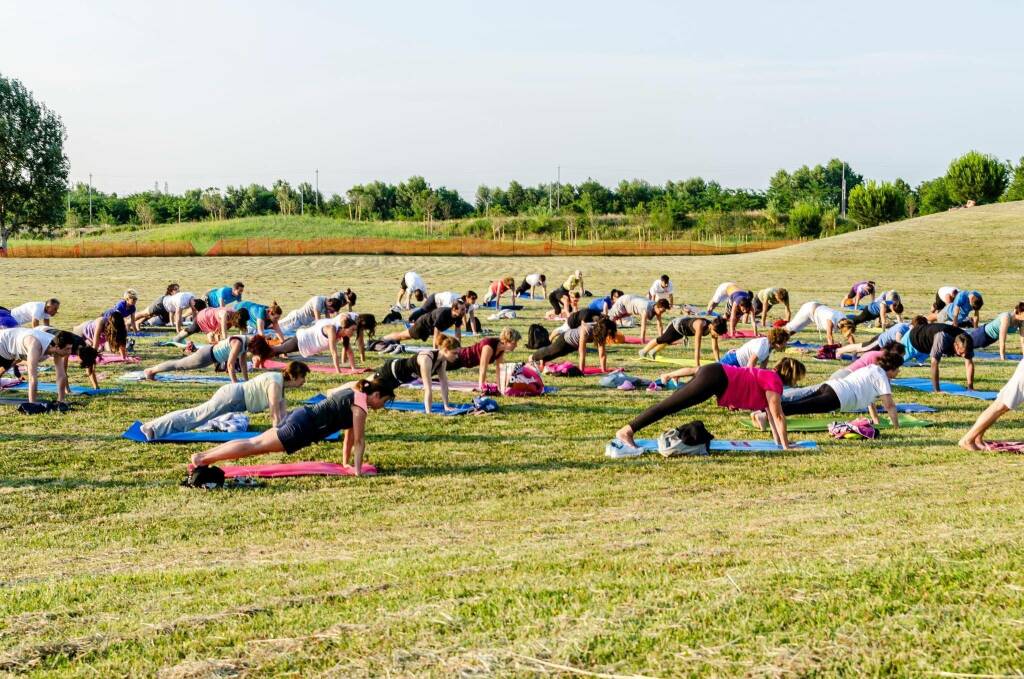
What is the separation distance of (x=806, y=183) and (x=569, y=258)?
66.7m

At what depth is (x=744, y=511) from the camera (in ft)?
28.4

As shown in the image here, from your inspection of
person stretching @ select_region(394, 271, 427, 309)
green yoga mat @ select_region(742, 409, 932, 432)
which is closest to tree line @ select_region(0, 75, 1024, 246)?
person stretching @ select_region(394, 271, 427, 309)

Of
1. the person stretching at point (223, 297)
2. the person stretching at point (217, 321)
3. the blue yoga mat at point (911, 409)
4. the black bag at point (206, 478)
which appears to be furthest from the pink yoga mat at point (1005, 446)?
the person stretching at point (223, 297)

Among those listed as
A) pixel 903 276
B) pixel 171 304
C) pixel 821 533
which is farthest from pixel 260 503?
pixel 903 276

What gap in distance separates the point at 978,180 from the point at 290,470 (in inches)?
3764

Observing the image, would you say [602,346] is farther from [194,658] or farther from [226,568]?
[194,658]

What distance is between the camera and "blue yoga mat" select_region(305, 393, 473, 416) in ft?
44.3

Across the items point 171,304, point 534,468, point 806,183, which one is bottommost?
point 534,468

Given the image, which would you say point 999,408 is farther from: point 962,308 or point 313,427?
point 962,308

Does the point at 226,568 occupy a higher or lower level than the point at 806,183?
lower

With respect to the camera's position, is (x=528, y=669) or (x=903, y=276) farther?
(x=903, y=276)

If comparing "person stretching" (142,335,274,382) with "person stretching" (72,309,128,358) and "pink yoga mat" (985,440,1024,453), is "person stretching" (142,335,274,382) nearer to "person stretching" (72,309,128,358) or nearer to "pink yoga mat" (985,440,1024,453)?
"person stretching" (72,309,128,358)

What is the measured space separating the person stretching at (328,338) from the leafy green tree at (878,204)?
81951mm

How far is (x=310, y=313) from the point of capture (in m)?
20.7
